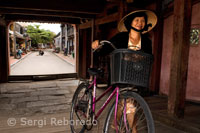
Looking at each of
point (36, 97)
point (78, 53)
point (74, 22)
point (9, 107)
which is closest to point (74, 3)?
point (74, 22)

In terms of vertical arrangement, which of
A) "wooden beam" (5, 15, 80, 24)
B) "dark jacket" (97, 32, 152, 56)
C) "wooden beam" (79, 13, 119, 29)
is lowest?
"dark jacket" (97, 32, 152, 56)

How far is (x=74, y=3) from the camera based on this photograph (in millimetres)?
7875

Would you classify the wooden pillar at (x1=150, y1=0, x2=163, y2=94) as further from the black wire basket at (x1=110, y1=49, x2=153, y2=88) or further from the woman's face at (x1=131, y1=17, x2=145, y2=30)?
the black wire basket at (x1=110, y1=49, x2=153, y2=88)

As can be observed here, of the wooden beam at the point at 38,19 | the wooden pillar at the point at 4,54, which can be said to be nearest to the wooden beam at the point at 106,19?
the wooden beam at the point at 38,19

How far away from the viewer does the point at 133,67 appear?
6.48ft

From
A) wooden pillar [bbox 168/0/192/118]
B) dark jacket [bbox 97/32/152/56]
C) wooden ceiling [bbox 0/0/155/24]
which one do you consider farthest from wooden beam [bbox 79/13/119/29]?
dark jacket [bbox 97/32/152/56]

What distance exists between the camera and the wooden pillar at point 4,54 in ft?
30.4

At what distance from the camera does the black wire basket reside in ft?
6.44

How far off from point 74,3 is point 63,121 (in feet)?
18.2

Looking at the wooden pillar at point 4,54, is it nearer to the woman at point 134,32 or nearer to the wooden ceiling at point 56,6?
the wooden ceiling at point 56,6

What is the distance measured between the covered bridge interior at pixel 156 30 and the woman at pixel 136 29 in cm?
140

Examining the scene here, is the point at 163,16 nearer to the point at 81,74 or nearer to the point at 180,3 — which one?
the point at 180,3

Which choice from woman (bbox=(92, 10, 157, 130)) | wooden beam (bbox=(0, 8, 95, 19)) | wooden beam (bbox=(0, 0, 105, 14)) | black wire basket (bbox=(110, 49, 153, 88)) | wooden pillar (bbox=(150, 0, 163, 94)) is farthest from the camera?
wooden beam (bbox=(0, 8, 95, 19))

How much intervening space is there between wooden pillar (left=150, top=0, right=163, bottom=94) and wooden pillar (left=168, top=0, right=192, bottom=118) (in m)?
2.68
